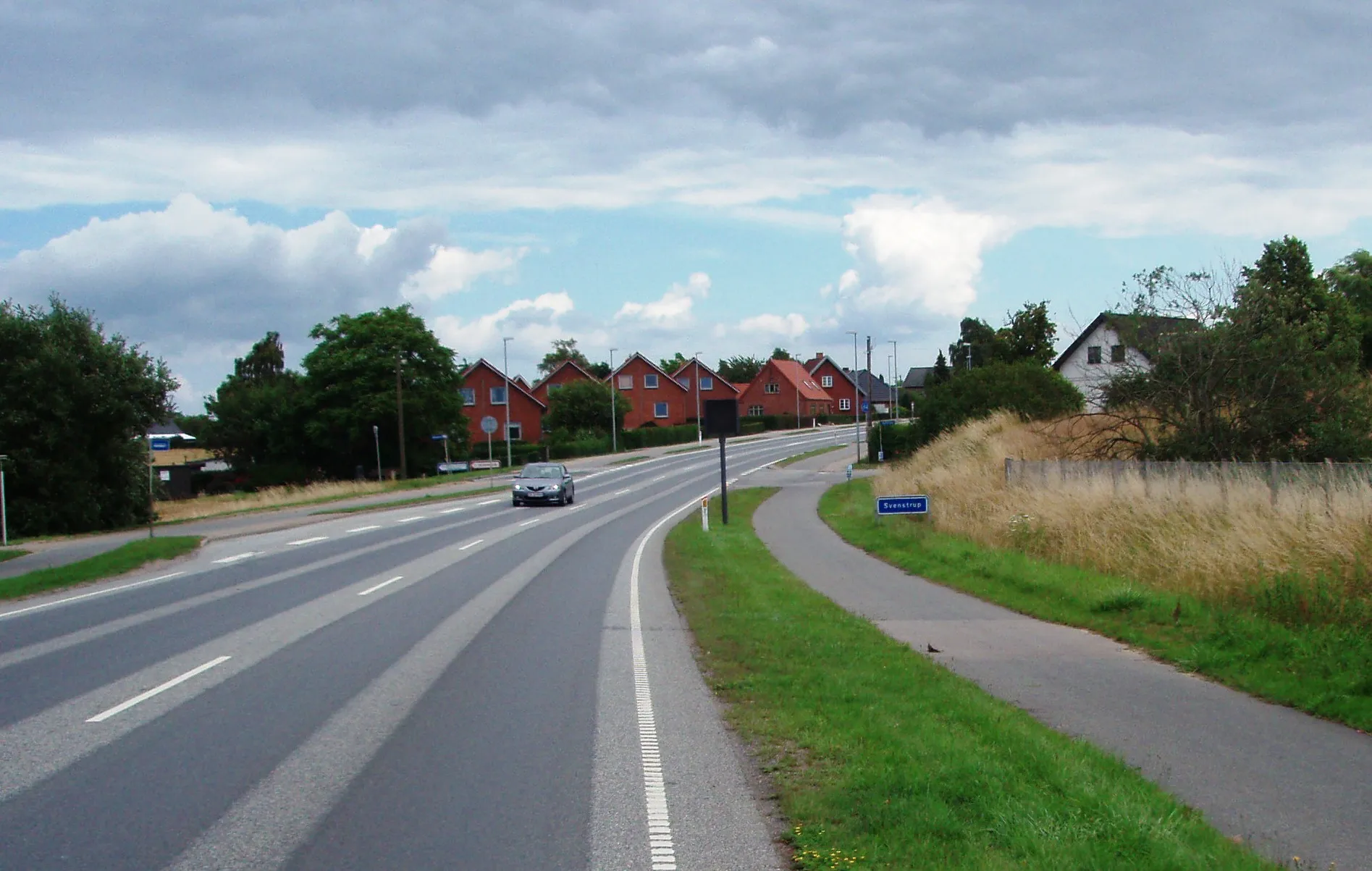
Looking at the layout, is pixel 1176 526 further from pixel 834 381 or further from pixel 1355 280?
pixel 834 381

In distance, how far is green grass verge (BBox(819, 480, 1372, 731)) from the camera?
8.82m

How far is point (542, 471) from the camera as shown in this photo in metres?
44.7

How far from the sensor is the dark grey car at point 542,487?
141ft

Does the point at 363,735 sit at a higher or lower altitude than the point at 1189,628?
higher

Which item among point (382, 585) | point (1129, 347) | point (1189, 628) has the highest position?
point (1129, 347)

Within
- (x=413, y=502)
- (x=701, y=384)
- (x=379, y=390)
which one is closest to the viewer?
(x=413, y=502)

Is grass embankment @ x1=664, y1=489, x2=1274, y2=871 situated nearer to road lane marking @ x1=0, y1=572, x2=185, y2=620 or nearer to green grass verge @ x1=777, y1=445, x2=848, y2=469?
road lane marking @ x1=0, y1=572, x2=185, y2=620

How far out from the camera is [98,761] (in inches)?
275

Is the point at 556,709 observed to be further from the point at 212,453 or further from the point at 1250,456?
the point at 212,453

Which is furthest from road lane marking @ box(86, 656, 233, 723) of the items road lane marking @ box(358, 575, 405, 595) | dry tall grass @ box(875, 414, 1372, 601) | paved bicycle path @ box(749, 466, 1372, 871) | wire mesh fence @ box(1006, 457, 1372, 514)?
wire mesh fence @ box(1006, 457, 1372, 514)

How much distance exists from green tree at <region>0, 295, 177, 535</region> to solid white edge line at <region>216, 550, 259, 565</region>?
55.6 feet

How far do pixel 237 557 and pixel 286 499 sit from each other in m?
26.8

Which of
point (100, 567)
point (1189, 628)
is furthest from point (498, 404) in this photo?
point (1189, 628)

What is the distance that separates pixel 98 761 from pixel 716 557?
15.6 m
